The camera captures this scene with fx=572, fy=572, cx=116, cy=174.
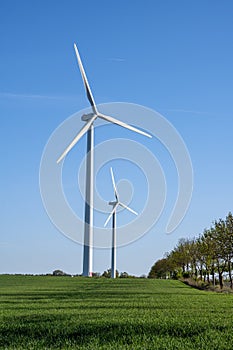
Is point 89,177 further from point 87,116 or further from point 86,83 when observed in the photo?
point 86,83

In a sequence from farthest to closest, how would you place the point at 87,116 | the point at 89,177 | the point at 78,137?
the point at 89,177 < the point at 87,116 < the point at 78,137

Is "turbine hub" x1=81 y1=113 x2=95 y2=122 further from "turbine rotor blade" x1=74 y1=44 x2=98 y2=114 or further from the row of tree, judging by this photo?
the row of tree

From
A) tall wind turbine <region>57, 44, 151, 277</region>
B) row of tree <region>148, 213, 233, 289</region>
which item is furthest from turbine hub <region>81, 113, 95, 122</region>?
row of tree <region>148, 213, 233, 289</region>

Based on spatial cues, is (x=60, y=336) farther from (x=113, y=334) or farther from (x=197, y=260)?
(x=197, y=260)

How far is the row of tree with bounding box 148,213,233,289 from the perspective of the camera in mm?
66062

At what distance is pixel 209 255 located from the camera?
245ft

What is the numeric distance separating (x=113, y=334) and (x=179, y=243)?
105728mm

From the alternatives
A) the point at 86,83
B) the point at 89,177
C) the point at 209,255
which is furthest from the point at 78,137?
the point at 209,255

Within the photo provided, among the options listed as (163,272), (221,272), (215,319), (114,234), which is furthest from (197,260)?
(215,319)

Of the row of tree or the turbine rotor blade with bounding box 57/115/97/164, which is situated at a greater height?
the turbine rotor blade with bounding box 57/115/97/164

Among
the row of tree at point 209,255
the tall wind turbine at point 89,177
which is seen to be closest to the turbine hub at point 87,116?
the tall wind turbine at point 89,177

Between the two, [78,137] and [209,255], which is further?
[209,255]

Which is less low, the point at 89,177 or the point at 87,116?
the point at 87,116

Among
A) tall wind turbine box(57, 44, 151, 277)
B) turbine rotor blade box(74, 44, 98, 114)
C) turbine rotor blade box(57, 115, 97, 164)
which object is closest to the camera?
turbine rotor blade box(57, 115, 97, 164)
